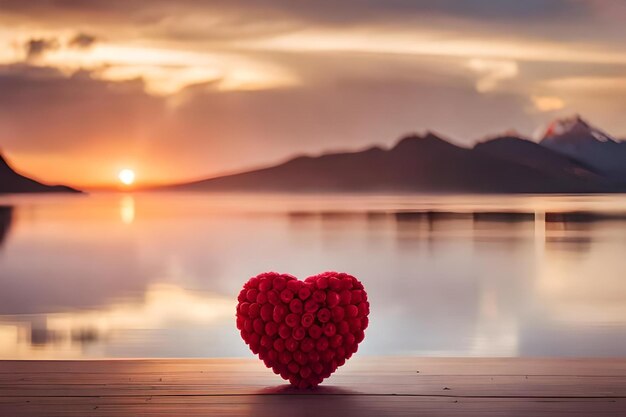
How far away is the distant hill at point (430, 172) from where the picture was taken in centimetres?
468

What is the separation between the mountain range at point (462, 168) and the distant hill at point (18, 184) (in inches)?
23.1

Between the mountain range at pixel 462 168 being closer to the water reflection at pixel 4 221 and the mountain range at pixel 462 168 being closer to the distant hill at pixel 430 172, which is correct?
the distant hill at pixel 430 172

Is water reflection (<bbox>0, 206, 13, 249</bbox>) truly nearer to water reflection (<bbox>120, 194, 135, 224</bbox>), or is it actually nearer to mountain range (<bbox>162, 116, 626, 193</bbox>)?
water reflection (<bbox>120, 194, 135, 224</bbox>)

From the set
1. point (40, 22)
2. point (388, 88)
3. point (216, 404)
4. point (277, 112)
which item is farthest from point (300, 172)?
point (216, 404)

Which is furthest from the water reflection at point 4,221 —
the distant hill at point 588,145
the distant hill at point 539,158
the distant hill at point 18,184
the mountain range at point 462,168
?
the distant hill at point 588,145

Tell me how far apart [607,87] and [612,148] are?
0.32 metres

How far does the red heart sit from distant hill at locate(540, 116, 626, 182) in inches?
115

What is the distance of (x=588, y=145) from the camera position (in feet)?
15.4

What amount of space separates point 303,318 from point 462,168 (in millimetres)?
2869

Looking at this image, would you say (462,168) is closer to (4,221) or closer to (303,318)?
(4,221)

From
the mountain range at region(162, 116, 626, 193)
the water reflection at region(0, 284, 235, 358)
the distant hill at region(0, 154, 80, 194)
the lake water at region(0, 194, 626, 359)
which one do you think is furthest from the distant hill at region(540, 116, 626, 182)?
the distant hill at region(0, 154, 80, 194)

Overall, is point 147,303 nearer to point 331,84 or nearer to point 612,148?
point 331,84

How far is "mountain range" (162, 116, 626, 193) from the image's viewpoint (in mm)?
4684

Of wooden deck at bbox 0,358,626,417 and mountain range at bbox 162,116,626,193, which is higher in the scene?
mountain range at bbox 162,116,626,193
